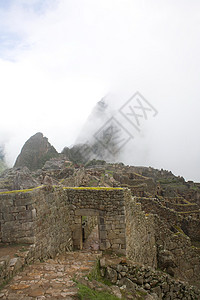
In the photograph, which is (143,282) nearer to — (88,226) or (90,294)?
(90,294)

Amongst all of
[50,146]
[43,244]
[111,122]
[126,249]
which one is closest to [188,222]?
[126,249]

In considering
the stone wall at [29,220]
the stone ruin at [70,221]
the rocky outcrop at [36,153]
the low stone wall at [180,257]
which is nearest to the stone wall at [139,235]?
the stone ruin at [70,221]

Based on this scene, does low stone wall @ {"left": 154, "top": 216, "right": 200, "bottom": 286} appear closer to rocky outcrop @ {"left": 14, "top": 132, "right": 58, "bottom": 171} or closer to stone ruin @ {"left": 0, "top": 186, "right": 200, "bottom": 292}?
stone ruin @ {"left": 0, "top": 186, "right": 200, "bottom": 292}

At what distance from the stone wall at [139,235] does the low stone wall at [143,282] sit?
0.98m

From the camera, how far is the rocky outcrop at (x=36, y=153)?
76.4 metres

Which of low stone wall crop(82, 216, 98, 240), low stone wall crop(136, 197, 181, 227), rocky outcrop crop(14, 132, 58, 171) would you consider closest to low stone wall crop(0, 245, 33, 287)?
low stone wall crop(82, 216, 98, 240)

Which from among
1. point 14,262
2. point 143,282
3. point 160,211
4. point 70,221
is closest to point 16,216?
point 14,262

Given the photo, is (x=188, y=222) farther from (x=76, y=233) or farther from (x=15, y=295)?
(x=15, y=295)

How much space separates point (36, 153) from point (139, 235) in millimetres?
71667

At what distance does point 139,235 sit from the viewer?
11.2 m

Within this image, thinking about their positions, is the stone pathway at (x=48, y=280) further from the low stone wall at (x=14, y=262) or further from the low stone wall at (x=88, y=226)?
the low stone wall at (x=88, y=226)

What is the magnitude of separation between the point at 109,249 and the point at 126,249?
0.61 m

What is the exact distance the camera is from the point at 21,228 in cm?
696

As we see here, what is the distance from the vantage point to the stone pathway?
4.98 m
